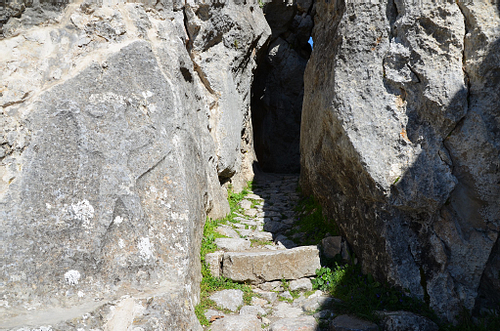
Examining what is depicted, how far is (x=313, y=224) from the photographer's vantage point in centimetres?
608

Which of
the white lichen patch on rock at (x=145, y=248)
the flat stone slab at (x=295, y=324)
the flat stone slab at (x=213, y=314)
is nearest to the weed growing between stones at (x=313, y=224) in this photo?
the flat stone slab at (x=295, y=324)

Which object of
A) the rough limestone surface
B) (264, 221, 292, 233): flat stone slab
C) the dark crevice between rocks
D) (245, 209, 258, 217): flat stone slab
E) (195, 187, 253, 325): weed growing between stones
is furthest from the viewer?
the dark crevice between rocks

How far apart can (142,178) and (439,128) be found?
144 inches

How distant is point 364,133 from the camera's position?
468 centimetres

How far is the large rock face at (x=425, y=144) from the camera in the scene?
4.32 m

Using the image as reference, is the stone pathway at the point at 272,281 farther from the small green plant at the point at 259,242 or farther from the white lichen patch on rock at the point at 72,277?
the white lichen patch on rock at the point at 72,277

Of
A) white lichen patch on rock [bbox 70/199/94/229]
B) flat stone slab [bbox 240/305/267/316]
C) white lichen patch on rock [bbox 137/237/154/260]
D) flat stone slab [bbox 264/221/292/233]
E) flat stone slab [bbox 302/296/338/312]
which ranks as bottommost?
flat stone slab [bbox 240/305/267/316]

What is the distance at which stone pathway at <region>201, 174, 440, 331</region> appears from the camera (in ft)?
13.2

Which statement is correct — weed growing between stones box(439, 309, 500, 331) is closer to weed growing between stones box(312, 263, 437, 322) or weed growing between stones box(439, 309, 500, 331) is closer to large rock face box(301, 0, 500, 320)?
large rock face box(301, 0, 500, 320)

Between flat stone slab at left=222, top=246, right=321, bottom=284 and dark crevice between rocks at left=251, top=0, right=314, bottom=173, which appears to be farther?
dark crevice between rocks at left=251, top=0, right=314, bottom=173

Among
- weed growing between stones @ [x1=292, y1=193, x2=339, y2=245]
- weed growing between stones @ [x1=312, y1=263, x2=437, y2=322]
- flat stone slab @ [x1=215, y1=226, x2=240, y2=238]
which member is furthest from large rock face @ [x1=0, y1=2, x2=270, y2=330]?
weed growing between stones @ [x1=292, y1=193, x2=339, y2=245]

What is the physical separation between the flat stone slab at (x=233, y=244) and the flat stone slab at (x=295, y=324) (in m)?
1.51

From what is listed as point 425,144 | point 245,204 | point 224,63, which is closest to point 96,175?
point 425,144

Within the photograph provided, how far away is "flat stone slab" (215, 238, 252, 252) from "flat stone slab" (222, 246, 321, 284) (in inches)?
15.6
